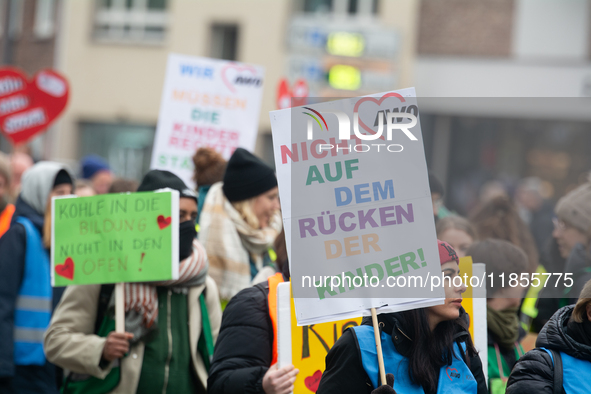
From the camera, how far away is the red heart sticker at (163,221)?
3.67 metres

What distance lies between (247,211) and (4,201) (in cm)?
145

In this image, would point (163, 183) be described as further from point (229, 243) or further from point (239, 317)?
point (239, 317)

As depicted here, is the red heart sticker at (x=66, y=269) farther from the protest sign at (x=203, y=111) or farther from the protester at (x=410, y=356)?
the protest sign at (x=203, y=111)

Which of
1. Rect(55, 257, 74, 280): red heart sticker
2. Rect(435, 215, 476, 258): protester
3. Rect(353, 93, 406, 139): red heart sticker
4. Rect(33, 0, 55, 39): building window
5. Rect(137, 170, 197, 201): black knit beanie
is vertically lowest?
Rect(55, 257, 74, 280): red heart sticker

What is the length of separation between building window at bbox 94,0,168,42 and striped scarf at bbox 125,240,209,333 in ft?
53.5

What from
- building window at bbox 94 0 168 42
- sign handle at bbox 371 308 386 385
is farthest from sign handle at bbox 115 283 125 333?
building window at bbox 94 0 168 42

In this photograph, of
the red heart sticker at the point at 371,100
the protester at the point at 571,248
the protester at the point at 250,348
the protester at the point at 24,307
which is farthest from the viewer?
the protester at the point at 571,248

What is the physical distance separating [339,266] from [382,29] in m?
15.5

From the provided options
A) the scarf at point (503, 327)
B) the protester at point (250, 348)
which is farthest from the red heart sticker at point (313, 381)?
the scarf at point (503, 327)

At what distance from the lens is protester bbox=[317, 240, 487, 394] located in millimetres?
2514

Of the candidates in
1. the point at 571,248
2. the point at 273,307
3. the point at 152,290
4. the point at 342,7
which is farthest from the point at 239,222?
the point at 342,7

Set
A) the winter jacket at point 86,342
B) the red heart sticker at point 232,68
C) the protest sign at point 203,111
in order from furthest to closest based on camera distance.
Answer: the red heart sticker at point 232,68 < the protest sign at point 203,111 < the winter jacket at point 86,342

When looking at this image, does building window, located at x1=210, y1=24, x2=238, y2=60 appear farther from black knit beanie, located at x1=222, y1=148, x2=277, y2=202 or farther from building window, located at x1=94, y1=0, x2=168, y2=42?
black knit beanie, located at x1=222, y1=148, x2=277, y2=202

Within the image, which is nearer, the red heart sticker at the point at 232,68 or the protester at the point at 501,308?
the protester at the point at 501,308
